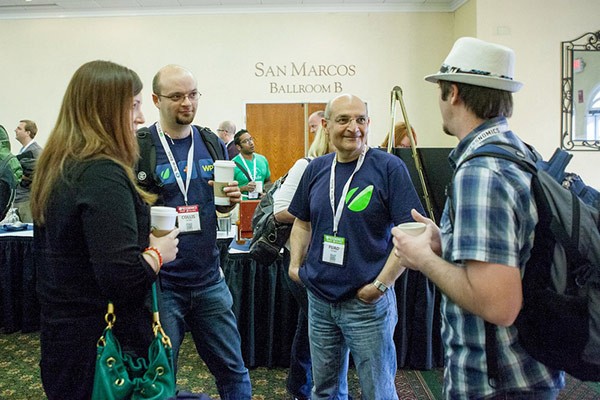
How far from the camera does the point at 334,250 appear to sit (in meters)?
1.86

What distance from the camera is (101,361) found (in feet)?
3.91

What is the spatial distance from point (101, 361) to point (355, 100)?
129 centimetres

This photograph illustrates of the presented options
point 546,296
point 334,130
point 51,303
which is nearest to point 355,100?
point 334,130

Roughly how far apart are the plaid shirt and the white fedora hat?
9cm

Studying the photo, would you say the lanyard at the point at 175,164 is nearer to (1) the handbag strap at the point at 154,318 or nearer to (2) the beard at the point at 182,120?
(2) the beard at the point at 182,120

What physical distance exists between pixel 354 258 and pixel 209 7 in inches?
281

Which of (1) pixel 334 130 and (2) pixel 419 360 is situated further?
(2) pixel 419 360

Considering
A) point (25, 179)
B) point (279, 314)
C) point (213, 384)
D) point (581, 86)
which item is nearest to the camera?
point (213, 384)

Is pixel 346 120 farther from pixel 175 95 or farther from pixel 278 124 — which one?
pixel 278 124

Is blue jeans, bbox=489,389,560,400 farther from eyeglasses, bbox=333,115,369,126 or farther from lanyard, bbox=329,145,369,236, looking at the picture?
eyeglasses, bbox=333,115,369,126

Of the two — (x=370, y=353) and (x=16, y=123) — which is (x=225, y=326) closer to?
(x=370, y=353)

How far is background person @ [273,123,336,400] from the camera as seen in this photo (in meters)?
2.39

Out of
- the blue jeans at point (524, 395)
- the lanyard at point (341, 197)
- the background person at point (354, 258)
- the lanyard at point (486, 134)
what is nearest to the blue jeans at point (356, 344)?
the background person at point (354, 258)

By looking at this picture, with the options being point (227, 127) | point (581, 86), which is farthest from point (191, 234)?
point (581, 86)
